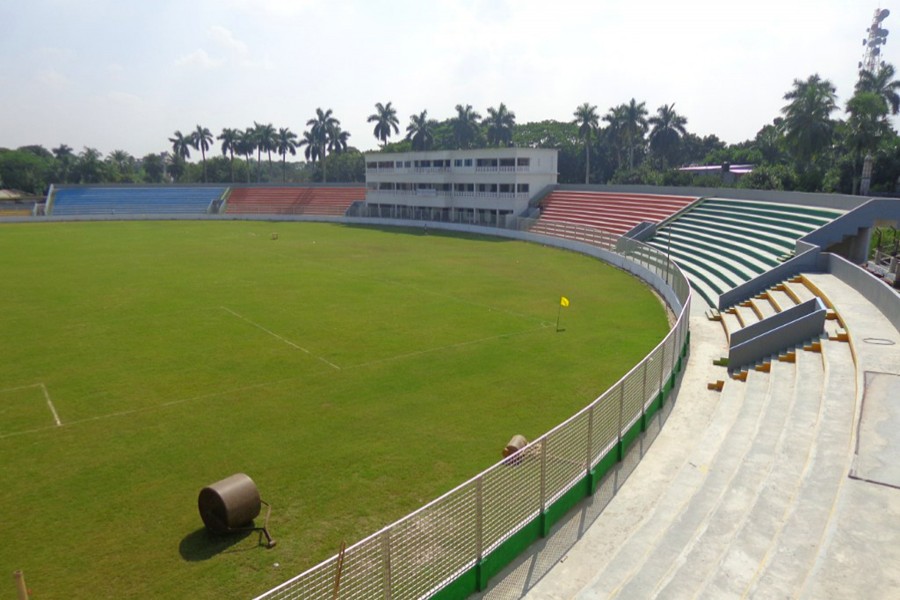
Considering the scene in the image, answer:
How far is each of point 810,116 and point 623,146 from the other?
1649 inches

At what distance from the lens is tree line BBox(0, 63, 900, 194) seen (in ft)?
153

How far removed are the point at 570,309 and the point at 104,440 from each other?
18367mm

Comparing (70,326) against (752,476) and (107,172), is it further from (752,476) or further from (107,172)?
(107,172)

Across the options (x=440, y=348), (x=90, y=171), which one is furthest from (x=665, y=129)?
(x=90, y=171)

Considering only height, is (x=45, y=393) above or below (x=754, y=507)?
below

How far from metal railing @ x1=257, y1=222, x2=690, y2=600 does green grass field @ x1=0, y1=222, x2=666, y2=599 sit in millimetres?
1441

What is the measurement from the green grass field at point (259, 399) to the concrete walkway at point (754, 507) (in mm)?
2617

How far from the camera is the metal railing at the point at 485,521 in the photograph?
7391 millimetres

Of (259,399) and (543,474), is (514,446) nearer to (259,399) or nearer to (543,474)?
(543,474)

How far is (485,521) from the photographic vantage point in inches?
332

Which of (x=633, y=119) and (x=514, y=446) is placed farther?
(x=633, y=119)

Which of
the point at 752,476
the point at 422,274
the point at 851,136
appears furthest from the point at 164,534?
the point at 851,136

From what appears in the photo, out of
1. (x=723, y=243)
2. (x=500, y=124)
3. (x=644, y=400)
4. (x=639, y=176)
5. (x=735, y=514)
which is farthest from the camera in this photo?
(x=500, y=124)

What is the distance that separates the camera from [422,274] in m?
35.5
